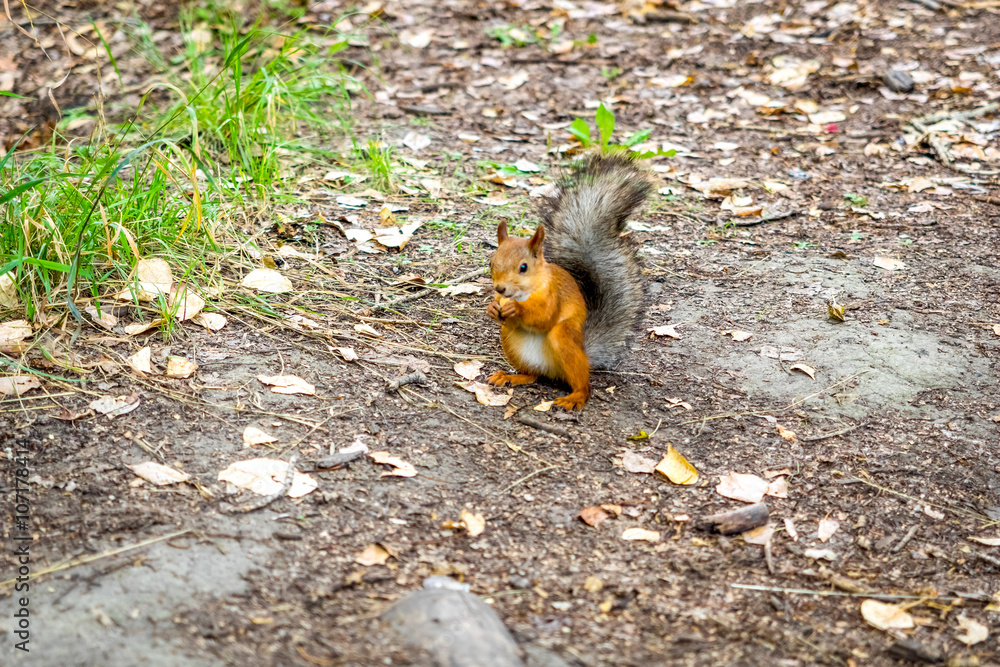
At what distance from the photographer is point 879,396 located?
2562 mm

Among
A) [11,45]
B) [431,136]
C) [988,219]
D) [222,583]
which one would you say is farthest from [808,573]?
[11,45]

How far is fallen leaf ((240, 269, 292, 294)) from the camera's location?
9.43 ft

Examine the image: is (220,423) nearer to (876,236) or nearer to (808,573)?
(808,573)

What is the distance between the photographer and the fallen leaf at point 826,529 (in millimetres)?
2039

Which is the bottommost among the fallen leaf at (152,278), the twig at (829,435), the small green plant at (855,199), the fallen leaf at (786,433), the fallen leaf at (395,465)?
the small green plant at (855,199)

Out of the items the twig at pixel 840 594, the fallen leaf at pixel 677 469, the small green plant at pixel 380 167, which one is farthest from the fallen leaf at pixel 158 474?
the small green plant at pixel 380 167

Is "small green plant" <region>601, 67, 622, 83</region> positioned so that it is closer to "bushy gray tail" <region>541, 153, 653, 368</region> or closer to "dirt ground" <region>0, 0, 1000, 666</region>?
"dirt ground" <region>0, 0, 1000, 666</region>

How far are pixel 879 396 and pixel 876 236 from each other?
1347 mm

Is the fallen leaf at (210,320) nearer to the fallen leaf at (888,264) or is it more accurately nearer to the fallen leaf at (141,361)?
the fallen leaf at (141,361)

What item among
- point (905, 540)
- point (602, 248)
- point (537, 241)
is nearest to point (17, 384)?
point (537, 241)

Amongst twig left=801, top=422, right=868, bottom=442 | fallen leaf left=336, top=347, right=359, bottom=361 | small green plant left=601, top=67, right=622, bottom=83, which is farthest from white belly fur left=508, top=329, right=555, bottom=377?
small green plant left=601, top=67, right=622, bottom=83

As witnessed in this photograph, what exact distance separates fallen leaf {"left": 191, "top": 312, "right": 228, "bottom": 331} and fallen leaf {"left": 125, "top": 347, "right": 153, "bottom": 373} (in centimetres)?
22

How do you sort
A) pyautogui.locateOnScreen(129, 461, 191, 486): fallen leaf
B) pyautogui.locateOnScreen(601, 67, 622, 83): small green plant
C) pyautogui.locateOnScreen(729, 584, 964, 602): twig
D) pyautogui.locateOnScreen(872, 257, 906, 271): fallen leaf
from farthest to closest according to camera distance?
pyautogui.locateOnScreen(601, 67, 622, 83): small green plant → pyautogui.locateOnScreen(872, 257, 906, 271): fallen leaf → pyautogui.locateOnScreen(129, 461, 191, 486): fallen leaf → pyautogui.locateOnScreen(729, 584, 964, 602): twig

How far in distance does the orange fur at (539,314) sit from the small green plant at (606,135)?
1.39 m
